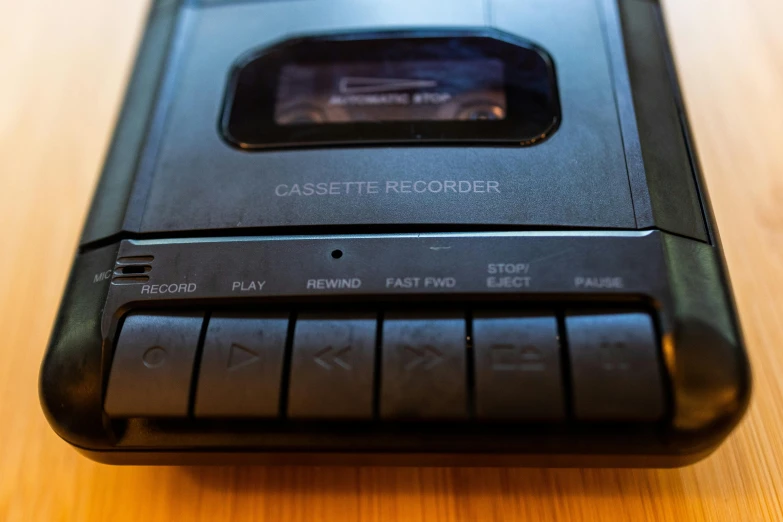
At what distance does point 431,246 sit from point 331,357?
0.11 m

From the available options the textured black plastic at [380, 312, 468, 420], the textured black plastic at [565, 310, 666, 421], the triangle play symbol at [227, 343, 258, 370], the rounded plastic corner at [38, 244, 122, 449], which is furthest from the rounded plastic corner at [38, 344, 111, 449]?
the textured black plastic at [565, 310, 666, 421]

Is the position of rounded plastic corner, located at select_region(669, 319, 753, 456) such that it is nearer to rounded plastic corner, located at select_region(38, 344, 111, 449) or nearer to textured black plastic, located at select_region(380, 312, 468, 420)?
textured black plastic, located at select_region(380, 312, 468, 420)

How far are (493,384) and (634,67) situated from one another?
1.12ft

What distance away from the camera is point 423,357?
1.53 ft

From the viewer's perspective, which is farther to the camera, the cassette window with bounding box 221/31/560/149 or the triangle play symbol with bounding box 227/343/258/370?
the cassette window with bounding box 221/31/560/149

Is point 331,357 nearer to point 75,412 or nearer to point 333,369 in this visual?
point 333,369

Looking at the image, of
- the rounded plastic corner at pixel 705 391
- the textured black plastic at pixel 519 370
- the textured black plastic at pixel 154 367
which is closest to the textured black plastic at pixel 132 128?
the textured black plastic at pixel 154 367

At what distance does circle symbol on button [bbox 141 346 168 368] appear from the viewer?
48 centimetres

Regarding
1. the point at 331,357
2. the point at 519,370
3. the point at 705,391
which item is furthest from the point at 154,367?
the point at 705,391

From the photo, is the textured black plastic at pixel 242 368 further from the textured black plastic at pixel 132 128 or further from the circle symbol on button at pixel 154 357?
the textured black plastic at pixel 132 128

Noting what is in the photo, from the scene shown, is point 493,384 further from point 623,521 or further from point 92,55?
point 92,55

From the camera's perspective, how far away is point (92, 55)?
87cm

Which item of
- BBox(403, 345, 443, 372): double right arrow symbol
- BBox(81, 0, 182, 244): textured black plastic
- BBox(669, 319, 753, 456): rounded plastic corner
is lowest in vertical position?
BBox(669, 319, 753, 456): rounded plastic corner

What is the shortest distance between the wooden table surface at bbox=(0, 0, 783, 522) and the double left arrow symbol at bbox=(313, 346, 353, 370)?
0.41 feet
